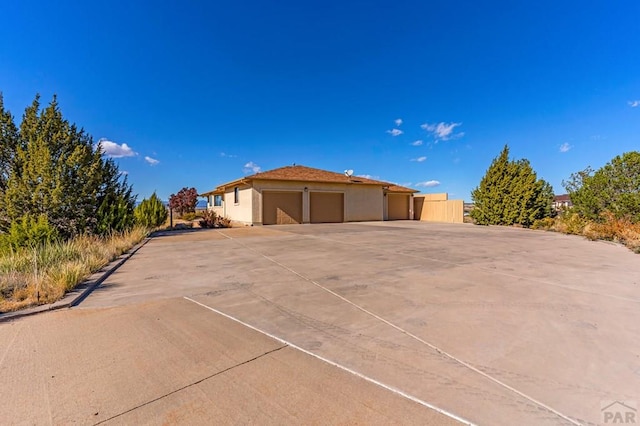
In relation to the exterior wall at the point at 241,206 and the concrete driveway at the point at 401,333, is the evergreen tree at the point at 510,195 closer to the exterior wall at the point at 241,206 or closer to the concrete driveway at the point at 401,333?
the concrete driveway at the point at 401,333

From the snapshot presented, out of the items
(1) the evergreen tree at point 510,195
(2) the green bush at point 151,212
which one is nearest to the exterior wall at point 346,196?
(2) the green bush at point 151,212

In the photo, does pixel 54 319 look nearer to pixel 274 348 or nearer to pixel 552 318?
pixel 274 348

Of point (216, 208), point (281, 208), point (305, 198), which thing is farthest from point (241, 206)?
point (216, 208)

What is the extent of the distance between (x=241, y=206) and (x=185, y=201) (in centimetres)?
1645

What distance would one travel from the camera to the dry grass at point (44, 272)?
466 centimetres

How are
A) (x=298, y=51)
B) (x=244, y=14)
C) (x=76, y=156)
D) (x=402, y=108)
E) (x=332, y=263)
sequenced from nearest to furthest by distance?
1. (x=332, y=263)
2. (x=76, y=156)
3. (x=244, y=14)
4. (x=298, y=51)
5. (x=402, y=108)

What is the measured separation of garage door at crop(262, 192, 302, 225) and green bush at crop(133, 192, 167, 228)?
693cm

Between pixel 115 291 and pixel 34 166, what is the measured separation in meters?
7.96

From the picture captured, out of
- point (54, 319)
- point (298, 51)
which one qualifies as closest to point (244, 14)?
point (298, 51)

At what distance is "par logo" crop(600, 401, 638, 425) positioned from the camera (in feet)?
6.95

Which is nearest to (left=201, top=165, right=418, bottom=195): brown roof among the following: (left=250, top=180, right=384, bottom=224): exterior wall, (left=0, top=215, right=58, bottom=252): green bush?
(left=250, top=180, right=384, bottom=224): exterior wall

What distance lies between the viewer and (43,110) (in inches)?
428

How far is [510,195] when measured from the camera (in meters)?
21.3

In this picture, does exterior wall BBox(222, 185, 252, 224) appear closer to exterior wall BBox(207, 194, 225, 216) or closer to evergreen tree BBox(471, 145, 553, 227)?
exterior wall BBox(207, 194, 225, 216)
